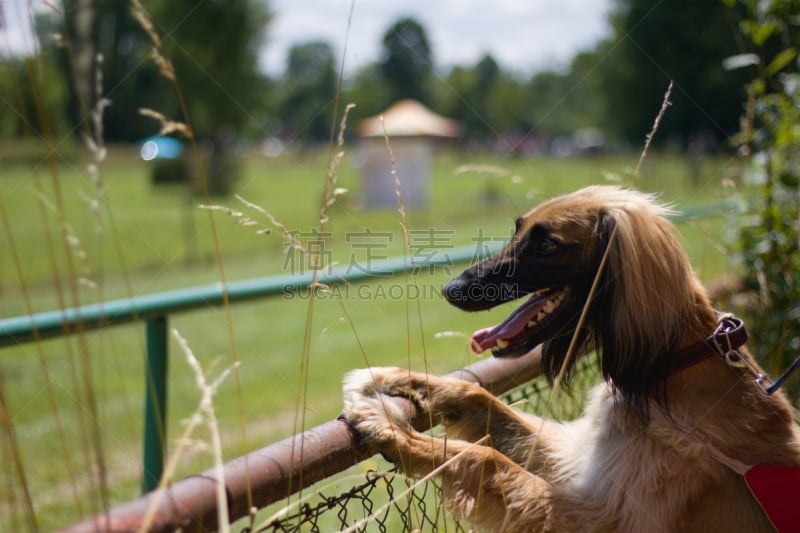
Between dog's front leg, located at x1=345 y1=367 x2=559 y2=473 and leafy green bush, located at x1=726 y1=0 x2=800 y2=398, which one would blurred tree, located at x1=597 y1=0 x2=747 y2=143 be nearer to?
leafy green bush, located at x1=726 y1=0 x2=800 y2=398

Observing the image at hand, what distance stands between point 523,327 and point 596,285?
1.09 ft

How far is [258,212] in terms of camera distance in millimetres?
2625

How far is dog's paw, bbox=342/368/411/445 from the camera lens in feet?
6.48

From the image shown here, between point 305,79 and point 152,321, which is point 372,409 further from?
point 305,79

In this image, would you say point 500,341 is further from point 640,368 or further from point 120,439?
point 120,439

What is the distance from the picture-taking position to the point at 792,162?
14.7 ft

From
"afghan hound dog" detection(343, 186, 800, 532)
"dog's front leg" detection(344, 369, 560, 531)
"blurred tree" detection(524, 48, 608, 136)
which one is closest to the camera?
"dog's front leg" detection(344, 369, 560, 531)

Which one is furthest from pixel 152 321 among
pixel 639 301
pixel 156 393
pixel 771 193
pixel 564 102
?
pixel 564 102

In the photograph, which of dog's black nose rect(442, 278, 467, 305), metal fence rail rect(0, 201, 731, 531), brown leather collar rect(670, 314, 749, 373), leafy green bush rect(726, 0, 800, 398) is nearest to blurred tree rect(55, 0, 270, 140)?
leafy green bush rect(726, 0, 800, 398)

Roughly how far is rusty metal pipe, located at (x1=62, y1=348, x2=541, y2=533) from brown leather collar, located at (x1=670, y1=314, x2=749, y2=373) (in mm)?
1207

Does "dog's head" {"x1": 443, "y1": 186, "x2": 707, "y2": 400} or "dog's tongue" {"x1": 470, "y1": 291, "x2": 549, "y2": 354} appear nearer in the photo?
"dog's head" {"x1": 443, "y1": 186, "x2": 707, "y2": 400}

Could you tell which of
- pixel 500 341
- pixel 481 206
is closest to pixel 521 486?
pixel 500 341

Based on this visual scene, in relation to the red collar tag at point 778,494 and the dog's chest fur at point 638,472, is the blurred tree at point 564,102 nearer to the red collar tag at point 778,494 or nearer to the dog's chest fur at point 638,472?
the dog's chest fur at point 638,472

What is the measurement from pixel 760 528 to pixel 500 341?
108 centimetres
